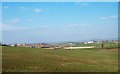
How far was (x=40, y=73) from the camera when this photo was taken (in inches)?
1316

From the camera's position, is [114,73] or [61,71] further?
[114,73]

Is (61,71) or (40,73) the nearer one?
(40,73)

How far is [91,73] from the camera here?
3675 cm

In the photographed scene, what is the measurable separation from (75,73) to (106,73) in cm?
524

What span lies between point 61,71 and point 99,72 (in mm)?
5879

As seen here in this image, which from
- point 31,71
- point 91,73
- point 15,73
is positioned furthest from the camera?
point 91,73

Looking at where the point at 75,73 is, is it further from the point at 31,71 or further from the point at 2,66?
the point at 2,66

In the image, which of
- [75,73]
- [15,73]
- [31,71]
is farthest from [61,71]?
[15,73]

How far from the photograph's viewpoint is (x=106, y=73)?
1501 inches

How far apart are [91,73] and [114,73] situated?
4075mm

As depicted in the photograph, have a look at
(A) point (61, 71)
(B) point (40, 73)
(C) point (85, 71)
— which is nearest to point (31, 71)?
(B) point (40, 73)

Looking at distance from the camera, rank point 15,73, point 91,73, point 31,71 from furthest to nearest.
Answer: point 91,73
point 31,71
point 15,73

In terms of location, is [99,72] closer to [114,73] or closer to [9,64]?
[114,73]

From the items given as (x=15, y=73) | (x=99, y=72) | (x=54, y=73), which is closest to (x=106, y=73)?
(x=99, y=72)
